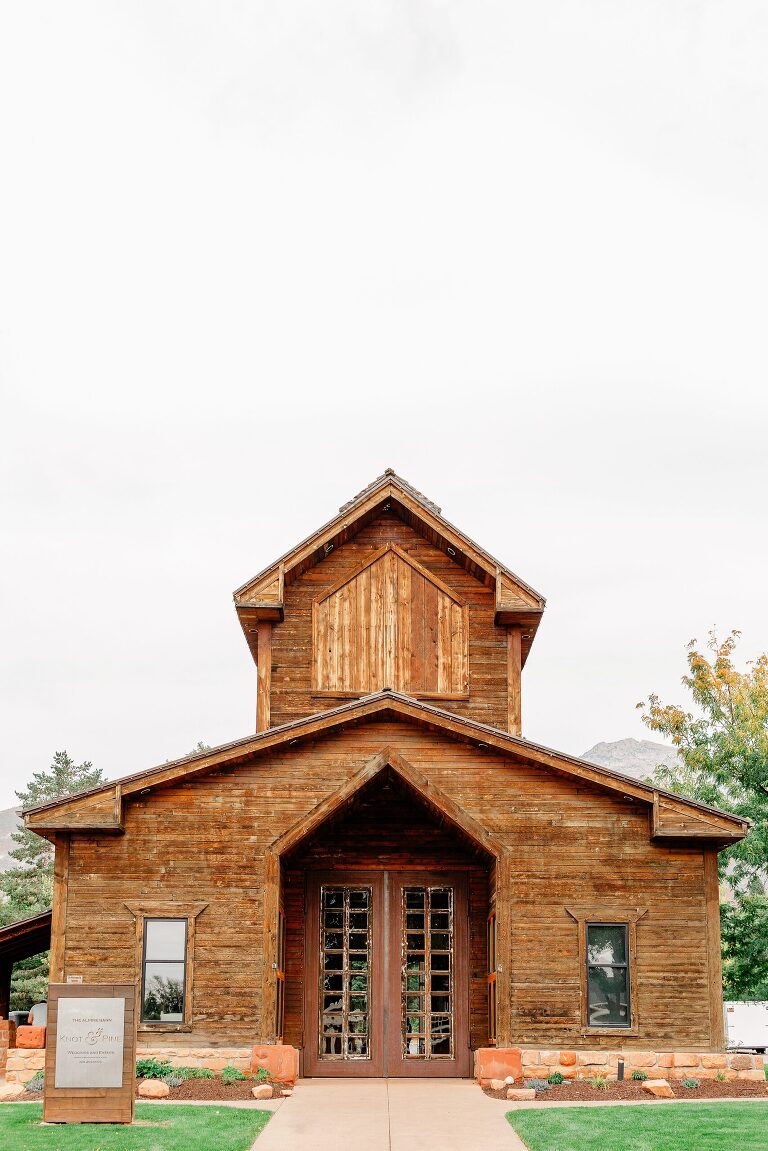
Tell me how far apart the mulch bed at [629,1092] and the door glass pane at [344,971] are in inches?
115

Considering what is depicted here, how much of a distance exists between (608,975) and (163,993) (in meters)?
6.44

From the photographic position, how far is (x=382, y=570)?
2392 centimetres

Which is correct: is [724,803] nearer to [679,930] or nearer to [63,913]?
[679,930]

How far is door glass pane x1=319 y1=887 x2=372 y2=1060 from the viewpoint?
1970 cm

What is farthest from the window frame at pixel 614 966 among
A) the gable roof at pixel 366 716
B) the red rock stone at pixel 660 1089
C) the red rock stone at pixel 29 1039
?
the red rock stone at pixel 29 1039

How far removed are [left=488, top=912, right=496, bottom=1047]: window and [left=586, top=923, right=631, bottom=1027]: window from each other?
1.43 meters

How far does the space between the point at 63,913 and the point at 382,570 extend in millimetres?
8795

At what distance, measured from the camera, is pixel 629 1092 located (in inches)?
662

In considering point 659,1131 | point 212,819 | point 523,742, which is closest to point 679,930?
point 523,742

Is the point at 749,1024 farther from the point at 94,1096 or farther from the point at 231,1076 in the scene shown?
the point at 94,1096

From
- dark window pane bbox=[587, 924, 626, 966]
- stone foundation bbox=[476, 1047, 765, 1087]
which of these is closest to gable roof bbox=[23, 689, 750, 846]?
dark window pane bbox=[587, 924, 626, 966]

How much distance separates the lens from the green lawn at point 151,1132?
1268 cm

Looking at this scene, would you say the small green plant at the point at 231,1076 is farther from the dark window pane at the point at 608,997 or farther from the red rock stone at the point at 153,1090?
the dark window pane at the point at 608,997

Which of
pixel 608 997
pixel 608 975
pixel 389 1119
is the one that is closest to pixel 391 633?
pixel 608 975
